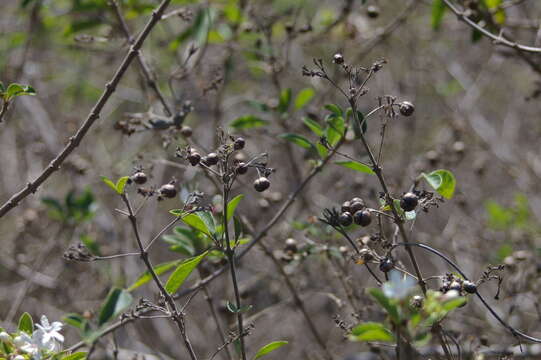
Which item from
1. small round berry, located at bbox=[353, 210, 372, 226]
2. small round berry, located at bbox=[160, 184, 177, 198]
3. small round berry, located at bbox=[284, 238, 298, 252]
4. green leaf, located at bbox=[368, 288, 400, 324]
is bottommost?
green leaf, located at bbox=[368, 288, 400, 324]

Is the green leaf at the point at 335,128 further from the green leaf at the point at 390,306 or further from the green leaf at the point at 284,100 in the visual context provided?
the green leaf at the point at 390,306

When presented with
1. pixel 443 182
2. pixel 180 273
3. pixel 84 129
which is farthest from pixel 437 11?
pixel 180 273

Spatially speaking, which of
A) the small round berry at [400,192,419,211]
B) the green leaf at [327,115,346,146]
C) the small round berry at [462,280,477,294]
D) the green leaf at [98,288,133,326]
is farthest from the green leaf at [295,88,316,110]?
the green leaf at [98,288,133,326]

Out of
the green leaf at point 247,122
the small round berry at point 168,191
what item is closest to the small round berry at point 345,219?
the small round berry at point 168,191

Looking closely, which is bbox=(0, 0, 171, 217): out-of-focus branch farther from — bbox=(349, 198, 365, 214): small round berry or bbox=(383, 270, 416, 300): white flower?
bbox=(383, 270, 416, 300): white flower

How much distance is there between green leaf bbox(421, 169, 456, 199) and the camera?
7.95 ft

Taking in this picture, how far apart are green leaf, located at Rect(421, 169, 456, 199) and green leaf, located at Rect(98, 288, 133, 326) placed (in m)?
1.32

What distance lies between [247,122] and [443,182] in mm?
1504

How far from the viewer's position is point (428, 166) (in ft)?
15.4

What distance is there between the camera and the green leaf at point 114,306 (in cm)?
209

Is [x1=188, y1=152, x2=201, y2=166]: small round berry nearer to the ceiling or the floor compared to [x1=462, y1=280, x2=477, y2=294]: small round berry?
nearer to the floor

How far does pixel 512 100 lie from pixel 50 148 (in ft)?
19.2

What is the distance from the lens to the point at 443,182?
2457 millimetres

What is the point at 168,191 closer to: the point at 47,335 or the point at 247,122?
the point at 47,335
